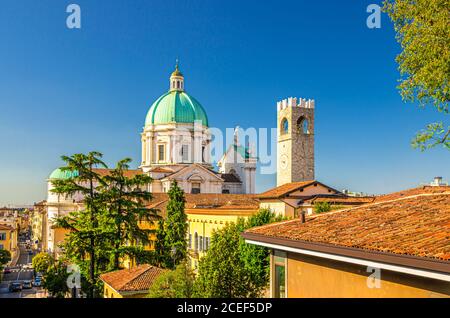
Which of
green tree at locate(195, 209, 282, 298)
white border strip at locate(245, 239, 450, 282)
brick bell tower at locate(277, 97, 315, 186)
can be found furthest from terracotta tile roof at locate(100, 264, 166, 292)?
brick bell tower at locate(277, 97, 315, 186)

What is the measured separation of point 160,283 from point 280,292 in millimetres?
6336

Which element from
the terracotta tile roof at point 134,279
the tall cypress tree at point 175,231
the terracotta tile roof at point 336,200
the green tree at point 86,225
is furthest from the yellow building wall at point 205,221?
the terracotta tile roof at point 134,279

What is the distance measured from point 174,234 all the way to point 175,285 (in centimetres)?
1556

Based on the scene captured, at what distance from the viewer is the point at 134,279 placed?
18.4 metres

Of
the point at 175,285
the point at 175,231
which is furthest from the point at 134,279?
the point at 175,231

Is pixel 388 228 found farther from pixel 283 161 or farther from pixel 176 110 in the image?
pixel 176 110

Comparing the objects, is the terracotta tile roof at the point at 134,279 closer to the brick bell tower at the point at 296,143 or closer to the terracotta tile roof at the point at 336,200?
the terracotta tile roof at the point at 336,200

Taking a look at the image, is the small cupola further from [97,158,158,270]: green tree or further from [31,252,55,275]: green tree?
[97,158,158,270]: green tree

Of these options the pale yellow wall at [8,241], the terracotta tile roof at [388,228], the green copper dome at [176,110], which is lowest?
the pale yellow wall at [8,241]

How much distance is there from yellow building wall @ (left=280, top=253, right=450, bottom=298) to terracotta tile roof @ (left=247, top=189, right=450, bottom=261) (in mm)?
288

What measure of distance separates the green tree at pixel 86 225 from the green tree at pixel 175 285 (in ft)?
32.6

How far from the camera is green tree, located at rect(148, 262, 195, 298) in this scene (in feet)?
45.1

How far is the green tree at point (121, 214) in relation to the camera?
80.1 ft
